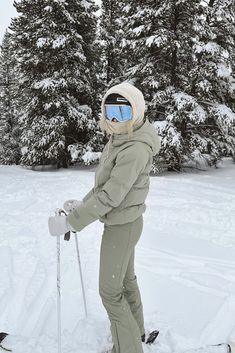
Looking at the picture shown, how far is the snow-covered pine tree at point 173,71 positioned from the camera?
1310cm

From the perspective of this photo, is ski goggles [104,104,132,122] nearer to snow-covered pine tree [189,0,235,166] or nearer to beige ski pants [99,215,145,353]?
beige ski pants [99,215,145,353]

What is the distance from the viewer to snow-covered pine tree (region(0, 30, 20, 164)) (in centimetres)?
2667

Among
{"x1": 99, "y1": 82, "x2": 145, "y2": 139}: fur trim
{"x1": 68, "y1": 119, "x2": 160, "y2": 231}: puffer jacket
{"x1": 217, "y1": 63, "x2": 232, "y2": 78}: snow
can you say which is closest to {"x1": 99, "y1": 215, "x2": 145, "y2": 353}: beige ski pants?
{"x1": 68, "y1": 119, "x2": 160, "y2": 231}: puffer jacket

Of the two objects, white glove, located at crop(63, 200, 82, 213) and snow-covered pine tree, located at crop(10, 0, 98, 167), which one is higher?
snow-covered pine tree, located at crop(10, 0, 98, 167)

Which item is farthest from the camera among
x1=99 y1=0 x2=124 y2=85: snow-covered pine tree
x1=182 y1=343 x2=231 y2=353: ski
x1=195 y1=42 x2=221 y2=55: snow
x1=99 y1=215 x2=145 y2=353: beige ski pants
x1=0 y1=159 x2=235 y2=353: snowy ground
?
x1=99 y1=0 x2=124 y2=85: snow-covered pine tree

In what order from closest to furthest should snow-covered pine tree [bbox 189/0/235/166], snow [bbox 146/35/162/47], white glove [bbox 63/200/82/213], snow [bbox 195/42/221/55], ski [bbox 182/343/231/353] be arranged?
white glove [bbox 63/200/82/213]
ski [bbox 182/343/231/353]
snow [bbox 195/42/221/55]
snow [bbox 146/35/162/47]
snow-covered pine tree [bbox 189/0/235/166]

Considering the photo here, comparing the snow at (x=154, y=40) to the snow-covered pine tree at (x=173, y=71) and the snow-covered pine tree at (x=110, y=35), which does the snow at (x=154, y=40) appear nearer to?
the snow-covered pine tree at (x=173, y=71)

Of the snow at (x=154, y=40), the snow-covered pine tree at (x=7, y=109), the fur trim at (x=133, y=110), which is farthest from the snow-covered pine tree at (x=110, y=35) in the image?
the fur trim at (x=133, y=110)

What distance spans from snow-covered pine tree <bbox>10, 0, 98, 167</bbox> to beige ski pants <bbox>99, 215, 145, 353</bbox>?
45.3 ft

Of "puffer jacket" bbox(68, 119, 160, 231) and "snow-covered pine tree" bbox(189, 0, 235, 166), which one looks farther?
"snow-covered pine tree" bbox(189, 0, 235, 166)

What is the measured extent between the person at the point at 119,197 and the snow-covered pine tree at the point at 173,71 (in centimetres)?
1035

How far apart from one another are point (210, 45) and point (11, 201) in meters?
8.91

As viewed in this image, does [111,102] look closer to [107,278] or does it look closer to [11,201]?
[107,278]

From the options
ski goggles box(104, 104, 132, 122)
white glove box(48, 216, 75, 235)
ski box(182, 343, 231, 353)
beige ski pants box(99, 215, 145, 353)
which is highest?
ski goggles box(104, 104, 132, 122)
